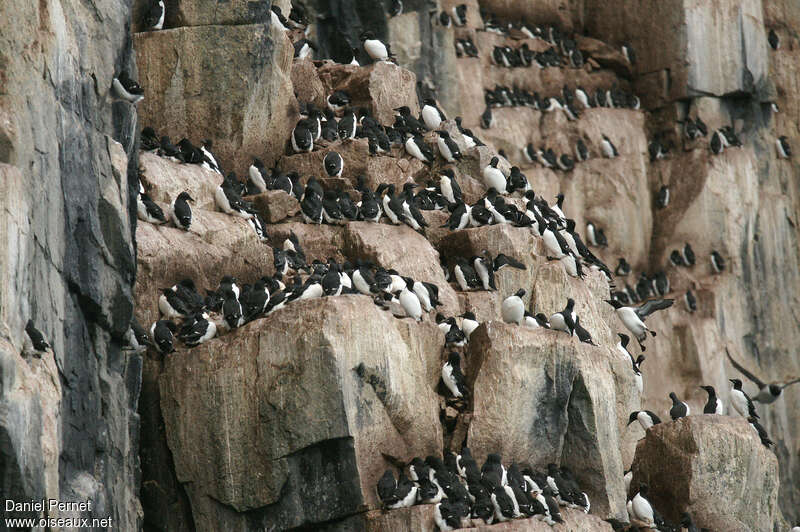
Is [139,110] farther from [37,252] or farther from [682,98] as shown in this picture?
[682,98]

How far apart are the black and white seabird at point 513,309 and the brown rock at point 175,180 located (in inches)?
163

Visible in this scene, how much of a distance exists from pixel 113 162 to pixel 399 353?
412 cm

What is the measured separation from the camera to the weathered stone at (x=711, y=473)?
19094 millimetres

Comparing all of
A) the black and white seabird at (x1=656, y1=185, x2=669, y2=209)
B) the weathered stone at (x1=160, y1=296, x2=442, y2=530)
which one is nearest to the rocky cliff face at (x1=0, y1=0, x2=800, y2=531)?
the weathered stone at (x1=160, y1=296, x2=442, y2=530)

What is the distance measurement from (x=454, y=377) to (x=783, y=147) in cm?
1612

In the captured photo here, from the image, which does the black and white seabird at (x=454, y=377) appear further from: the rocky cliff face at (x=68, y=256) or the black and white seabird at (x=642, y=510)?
the rocky cliff face at (x=68, y=256)

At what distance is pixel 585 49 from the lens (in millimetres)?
32281

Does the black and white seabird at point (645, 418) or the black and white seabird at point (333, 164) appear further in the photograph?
the black and white seabird at point (333, 164)

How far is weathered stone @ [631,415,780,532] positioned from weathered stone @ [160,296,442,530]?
4656mm

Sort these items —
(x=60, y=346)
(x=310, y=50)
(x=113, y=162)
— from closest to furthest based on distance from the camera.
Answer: (x=60, y=346) → (x=113, y=162) → (x=310, y=50)

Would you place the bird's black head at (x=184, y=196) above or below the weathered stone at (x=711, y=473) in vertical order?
above

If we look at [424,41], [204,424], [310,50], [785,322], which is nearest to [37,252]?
[204,424]

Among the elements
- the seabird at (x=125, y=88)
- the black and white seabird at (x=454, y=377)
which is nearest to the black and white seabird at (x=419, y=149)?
the black and white seabird at (x=454, y=377)

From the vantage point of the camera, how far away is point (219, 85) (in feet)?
69.5
